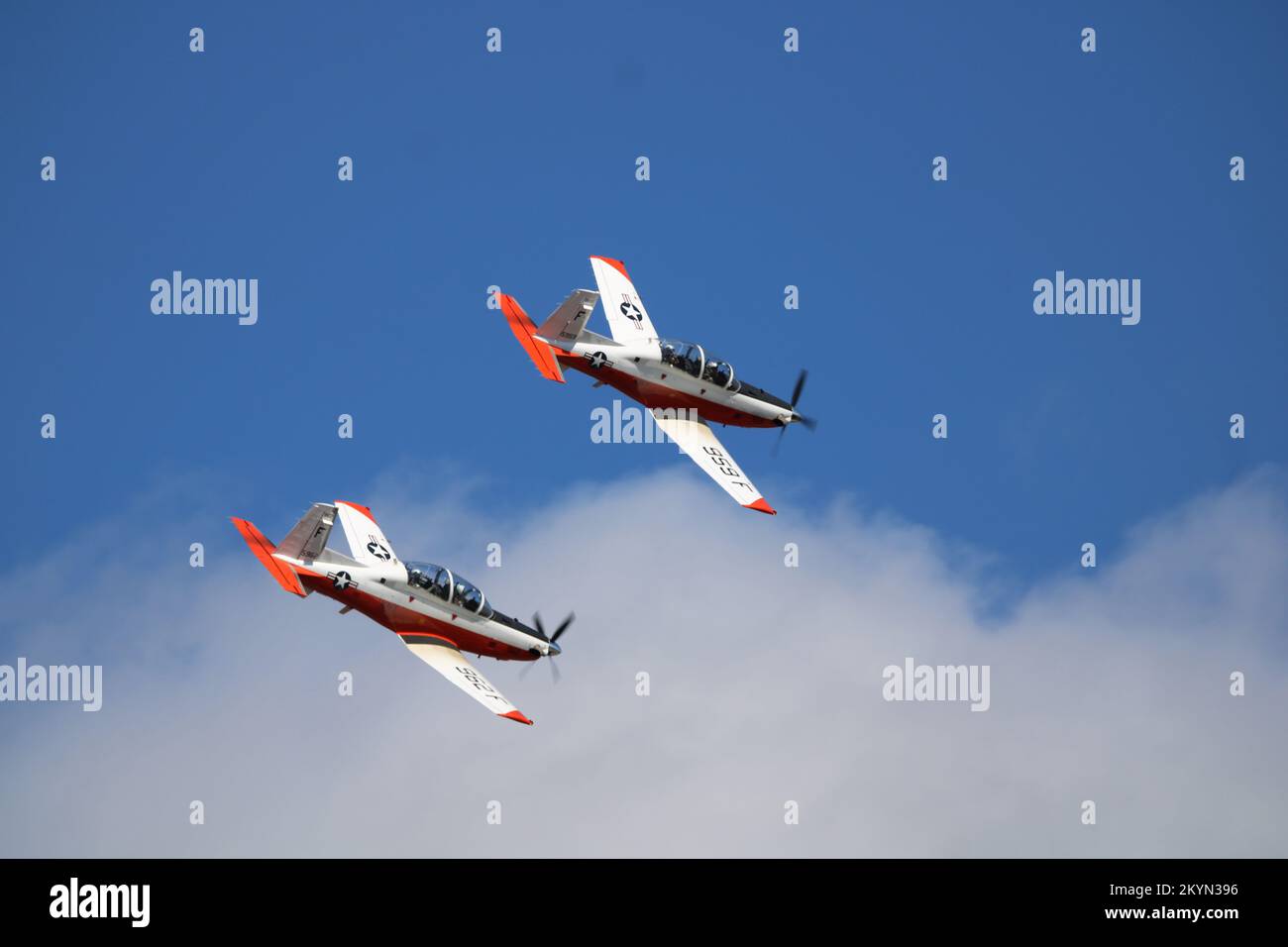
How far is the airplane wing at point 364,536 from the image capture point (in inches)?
2571

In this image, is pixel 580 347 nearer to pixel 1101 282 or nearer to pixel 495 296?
pixel 495 296

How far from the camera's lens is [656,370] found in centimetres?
6981

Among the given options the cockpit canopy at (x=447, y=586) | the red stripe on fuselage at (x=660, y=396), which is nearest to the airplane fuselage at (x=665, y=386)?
the red stripe on fuselage at (x=660, y=396)

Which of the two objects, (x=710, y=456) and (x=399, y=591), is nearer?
(x=399, y=591)

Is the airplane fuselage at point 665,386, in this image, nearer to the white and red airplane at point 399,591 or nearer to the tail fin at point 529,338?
the tail fin at point 529,338

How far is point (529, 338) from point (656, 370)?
14.1 ft

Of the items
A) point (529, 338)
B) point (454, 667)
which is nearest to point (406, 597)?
point (454, 667)

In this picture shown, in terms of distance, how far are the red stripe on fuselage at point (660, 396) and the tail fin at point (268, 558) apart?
33.4 ft

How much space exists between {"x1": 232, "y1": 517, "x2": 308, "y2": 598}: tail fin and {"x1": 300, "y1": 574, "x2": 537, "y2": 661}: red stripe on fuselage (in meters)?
0.54

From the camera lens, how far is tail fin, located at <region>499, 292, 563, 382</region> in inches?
2638

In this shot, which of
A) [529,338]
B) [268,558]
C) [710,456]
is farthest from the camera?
[710,456]

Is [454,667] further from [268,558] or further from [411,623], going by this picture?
[268,558]
